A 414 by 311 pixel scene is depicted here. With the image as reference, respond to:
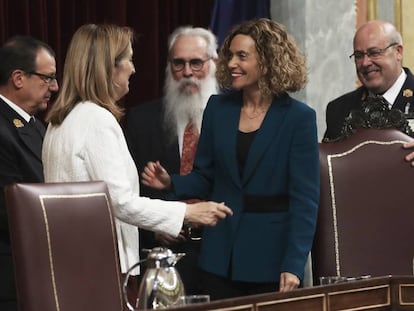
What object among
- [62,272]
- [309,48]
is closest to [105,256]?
[62,272]

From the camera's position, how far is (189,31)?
4.99 m

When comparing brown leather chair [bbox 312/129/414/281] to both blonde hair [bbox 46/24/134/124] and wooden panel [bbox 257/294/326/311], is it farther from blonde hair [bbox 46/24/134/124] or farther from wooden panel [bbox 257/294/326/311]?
wooden panel [bbox 257/294/326/311]

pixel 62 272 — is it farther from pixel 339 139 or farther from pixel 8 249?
pixel 339 139

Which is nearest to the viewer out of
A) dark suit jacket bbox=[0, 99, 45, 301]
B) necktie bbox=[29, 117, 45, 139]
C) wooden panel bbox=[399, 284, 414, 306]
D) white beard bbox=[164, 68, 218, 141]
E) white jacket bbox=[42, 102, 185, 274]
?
wooden panel bbox=[399, 284, 414, 306]

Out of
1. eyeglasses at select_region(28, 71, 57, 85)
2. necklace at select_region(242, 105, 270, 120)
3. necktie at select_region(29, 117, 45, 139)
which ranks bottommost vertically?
necktie at select_region(29, 117, 45, 139)

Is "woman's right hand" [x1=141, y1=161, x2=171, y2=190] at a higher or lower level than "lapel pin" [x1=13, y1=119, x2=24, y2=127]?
lower

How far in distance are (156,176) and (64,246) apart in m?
0.91

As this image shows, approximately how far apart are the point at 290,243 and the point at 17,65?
154 centimetres

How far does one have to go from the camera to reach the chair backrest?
298 centimetres

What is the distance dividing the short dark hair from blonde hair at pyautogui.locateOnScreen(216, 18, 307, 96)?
1013 millimetres

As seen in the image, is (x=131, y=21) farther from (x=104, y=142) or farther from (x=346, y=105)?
(x=104, y=142)

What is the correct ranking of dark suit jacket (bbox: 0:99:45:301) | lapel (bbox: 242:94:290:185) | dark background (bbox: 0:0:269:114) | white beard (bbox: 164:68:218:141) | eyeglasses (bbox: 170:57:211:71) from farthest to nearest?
dark background (bbox: 0:0:269:114)
eyeglasses (bbox: 170:57:211:71)
white beard (bbox: 164:68:218:141)
dark suit jacket (bbox: 0:99:45:301)
lapel (bbox: 242:94:290:185)

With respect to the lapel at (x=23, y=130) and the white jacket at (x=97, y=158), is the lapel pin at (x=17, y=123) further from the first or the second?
the white jacket at (x=97, y=158)

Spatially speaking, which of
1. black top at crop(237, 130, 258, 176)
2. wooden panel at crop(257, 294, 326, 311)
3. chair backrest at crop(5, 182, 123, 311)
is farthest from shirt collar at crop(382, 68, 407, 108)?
wooden panel at crop(257, 294, 326, 311)
